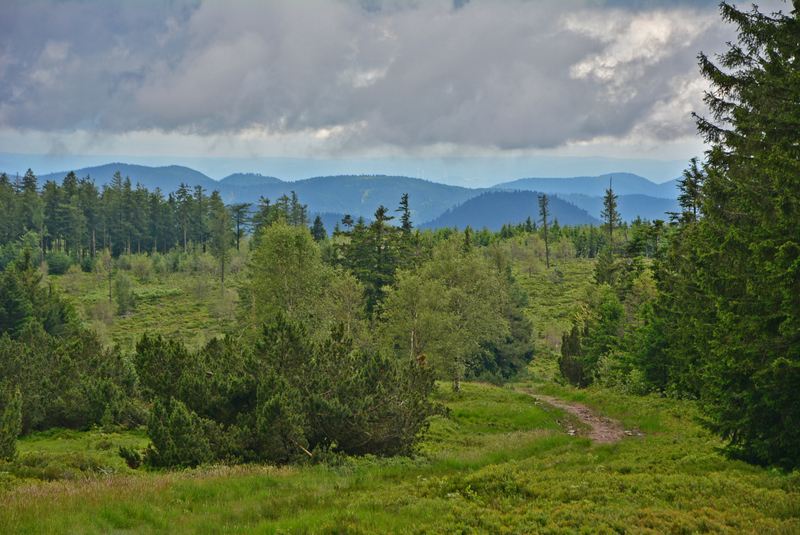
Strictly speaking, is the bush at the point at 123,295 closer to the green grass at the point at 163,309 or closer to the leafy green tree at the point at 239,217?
the green grass at the point at 163,309

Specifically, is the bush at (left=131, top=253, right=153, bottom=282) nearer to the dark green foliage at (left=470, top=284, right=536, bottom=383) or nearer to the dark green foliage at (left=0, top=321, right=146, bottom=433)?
the dark green foliage at (left=470, top=284, right=536, bottom=383)

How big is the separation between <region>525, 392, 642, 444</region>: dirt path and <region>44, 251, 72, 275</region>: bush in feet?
321

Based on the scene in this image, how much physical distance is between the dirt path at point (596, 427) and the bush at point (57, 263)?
321 feet

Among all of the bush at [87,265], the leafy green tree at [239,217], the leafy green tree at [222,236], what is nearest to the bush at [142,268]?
the bush at [87,265]

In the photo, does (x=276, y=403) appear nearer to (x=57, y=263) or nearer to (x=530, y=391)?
(x=530, y=391)

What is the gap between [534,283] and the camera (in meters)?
103

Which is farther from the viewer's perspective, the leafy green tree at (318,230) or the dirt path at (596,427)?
the leafy green tree at (318,230)

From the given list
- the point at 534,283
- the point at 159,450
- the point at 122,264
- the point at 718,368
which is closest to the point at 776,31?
the point at 718,368

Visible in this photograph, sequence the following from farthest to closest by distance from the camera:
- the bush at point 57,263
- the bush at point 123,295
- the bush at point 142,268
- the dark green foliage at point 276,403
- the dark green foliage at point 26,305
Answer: the bush at point 142,268
the bush at point 57,263
the bush at point 123,295
the dark green foliage at point 26,305
the dark green foliage at point 276,403

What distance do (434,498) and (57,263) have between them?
105280 millimetres

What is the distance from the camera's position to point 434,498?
8.79 metres

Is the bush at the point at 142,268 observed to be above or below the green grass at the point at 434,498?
above

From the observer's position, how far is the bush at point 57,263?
89438 mm

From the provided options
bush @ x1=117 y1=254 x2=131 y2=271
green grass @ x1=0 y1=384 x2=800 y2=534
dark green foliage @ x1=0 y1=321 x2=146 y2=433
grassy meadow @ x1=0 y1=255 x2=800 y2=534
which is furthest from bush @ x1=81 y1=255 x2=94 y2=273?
green grass @ x1=0 y1=384 x2=800 y2=534
